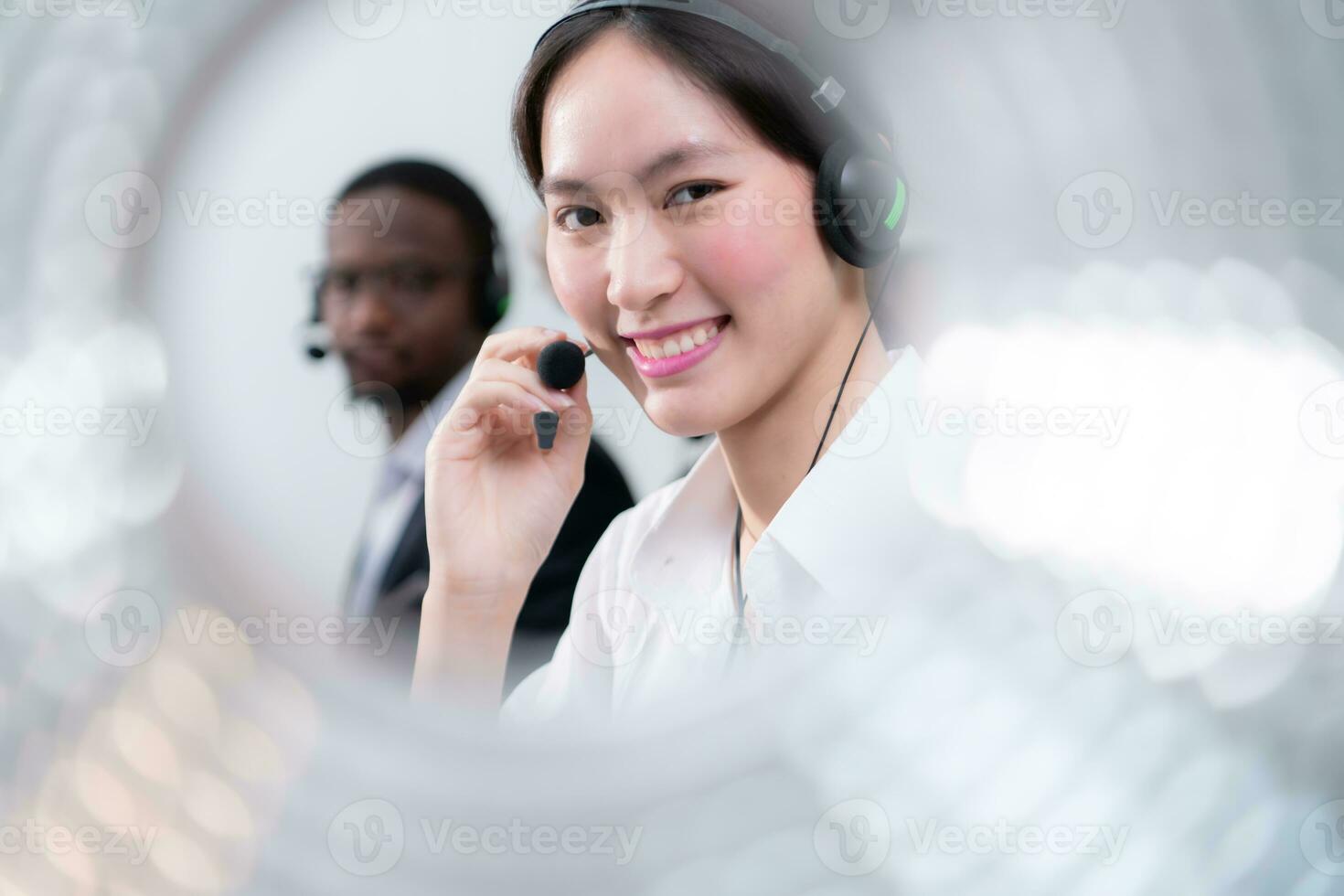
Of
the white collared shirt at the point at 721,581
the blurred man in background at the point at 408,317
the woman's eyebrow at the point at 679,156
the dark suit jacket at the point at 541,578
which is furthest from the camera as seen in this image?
the blurred man in background at the point at 408,317

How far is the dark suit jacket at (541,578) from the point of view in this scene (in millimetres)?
1233

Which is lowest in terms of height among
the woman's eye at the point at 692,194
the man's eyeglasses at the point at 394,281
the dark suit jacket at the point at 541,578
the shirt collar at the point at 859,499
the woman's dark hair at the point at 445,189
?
the dark suit jacket at the point at 541,578

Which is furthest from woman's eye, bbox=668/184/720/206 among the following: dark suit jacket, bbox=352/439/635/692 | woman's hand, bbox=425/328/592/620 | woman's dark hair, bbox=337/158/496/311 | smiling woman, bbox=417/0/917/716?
woman's dark hair, bbox=337/158/496/311

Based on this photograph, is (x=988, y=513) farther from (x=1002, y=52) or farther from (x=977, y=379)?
(x=1002, y=52)

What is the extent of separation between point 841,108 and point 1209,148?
0.96 feet

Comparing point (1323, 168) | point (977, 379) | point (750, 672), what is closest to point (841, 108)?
point (977, 379)

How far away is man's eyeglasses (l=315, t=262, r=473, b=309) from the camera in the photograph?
1.39 m

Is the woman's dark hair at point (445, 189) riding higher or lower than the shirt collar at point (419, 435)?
higher

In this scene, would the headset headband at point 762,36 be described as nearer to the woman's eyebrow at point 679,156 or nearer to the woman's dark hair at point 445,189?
the woman's eyebrow at point 679,156

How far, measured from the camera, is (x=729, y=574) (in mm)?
1139

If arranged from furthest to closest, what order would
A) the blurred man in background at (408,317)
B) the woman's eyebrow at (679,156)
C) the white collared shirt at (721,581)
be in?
1. the blurred man in background at (408,317)
2. the white collared shirt at (721,581)
3. the woman's eyebrow at (679,156)

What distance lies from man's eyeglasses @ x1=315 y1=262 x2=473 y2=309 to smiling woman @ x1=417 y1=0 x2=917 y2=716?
1.29 feet

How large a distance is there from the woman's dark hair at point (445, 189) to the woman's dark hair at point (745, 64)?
0.45 meters

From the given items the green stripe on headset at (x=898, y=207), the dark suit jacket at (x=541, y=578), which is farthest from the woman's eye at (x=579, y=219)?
the dark suit jacket at (x=541, y=578)
